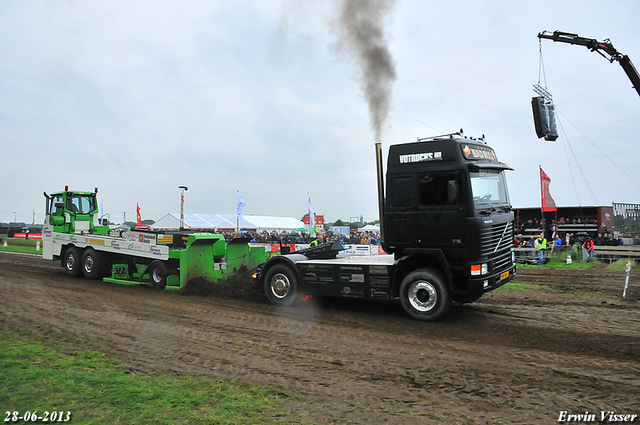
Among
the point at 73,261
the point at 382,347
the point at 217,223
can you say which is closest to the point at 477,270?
the point at 382,347

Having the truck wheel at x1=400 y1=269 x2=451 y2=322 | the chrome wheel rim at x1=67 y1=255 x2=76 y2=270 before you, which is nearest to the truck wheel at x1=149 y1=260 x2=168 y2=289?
the chrome wheel rim at x1=67 y1=255 x2=76 y2=270

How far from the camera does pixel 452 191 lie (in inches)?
283

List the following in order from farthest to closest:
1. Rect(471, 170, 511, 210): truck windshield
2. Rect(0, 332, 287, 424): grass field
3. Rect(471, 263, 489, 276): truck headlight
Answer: Rect(471, 170, 511, 210): truck windshield, Rect(471, 263, 489, 276): truck headlight, Rect(0, 332, 287, 424): grass field

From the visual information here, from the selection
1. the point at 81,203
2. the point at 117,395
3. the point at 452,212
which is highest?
the point at 81,203

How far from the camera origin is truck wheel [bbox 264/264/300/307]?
29.7 feet

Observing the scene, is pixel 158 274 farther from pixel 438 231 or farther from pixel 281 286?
pixel 438 231

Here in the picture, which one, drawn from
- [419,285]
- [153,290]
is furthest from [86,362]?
[153,290]

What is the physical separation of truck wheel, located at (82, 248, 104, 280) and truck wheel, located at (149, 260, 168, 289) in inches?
95.3

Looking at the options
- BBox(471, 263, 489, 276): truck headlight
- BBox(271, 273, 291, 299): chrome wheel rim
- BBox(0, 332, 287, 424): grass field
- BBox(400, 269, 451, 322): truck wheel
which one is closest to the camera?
BBox(0, 332, 287, 424): grass field

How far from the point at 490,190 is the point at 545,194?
1446cm

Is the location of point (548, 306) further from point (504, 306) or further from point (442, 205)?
point (442, 205)

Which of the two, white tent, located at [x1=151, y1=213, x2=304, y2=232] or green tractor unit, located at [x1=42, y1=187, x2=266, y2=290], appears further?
white tent, located at [x1=151, y1=213, x2=304, y2=232]

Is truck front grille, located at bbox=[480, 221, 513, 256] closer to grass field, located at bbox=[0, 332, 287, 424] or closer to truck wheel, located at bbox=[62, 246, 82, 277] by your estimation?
grass field, located at bbox=[0, 332, 287, 424]

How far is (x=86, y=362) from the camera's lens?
197 inches
